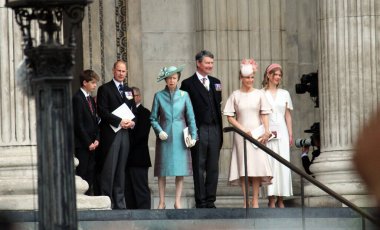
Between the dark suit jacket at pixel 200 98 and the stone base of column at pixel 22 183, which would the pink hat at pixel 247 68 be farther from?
the stone base of column at pixel 22 183

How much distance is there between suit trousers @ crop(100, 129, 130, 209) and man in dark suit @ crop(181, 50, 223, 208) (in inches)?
32.6

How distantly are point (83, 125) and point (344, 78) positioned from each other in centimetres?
380

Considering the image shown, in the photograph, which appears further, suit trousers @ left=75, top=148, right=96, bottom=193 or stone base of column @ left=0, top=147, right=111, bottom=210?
suit trousers @ left=75, top=148, right=96, bottom=193

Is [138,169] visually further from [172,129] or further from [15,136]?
[15,136]

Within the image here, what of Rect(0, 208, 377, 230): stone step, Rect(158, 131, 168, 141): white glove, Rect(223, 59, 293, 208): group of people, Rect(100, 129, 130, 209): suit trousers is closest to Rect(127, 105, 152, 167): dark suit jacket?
Rect(100, 129, 130, 209): suit trousers

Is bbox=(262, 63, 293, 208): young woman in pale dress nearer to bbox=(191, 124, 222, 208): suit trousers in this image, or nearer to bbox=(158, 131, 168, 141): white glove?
bbox=(191, 124, 222, 208): suit trousers

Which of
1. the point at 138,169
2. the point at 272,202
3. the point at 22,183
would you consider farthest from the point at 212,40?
the point at 22,183

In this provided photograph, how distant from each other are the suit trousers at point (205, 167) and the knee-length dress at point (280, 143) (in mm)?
999

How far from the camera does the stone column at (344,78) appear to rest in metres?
19.7

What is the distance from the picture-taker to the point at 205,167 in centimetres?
1823

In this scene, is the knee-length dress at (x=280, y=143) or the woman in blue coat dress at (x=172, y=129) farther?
the knee-length dress at (x=280, y=143)

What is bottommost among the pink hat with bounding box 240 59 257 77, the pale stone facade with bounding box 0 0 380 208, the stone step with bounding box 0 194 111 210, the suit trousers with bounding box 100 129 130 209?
the stone step with bounding box 0 194 111 210

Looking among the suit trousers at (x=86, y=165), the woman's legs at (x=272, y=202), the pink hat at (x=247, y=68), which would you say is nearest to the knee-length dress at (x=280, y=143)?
the woman's legs at (x=272, y=202)

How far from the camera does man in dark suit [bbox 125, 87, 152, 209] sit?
1862cm
